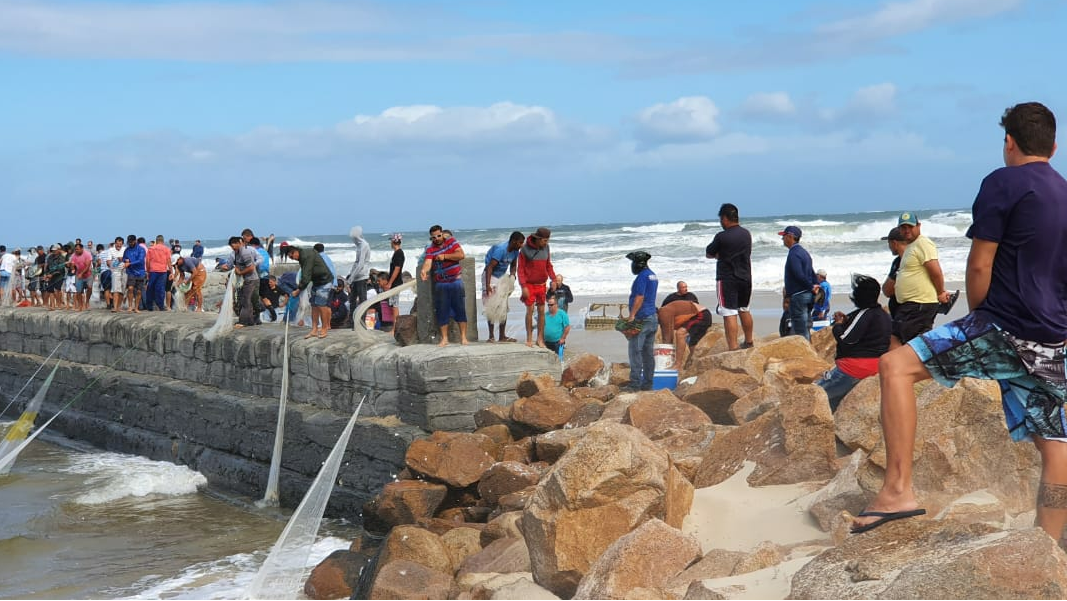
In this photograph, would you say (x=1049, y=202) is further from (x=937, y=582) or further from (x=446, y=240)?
(x=446, y=240)

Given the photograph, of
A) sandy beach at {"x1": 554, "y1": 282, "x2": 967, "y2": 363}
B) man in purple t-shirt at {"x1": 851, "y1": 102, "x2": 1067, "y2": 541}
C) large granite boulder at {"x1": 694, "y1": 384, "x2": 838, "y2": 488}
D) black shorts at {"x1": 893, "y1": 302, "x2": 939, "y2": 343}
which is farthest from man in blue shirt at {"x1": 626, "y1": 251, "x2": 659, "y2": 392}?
man in purple t-shirt at {"x1": 851, "y1": 102, "x2": 1067, "y2": 541}

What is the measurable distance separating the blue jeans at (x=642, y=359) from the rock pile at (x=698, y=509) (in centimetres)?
146

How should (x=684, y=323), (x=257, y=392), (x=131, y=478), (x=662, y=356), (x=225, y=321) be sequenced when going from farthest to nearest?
(x=225, y=321) → (x=131, y=478) → (x=257, y=392) → (x=684, y=323) → (x=662, y=356)

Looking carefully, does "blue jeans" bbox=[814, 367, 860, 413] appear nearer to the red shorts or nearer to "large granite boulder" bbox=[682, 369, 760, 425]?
"large granite boulder" bbox=[682, 369, 760, 425]

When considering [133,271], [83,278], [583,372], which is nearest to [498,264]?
[583,372]

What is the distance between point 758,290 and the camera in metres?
30.2

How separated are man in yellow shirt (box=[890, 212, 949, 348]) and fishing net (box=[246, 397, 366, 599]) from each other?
408 centimetres

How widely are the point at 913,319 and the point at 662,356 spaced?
308 cm

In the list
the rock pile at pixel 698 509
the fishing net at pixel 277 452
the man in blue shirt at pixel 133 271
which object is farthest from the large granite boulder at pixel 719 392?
the man in blue shirt at pixel 133 271

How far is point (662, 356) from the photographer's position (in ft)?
33.4

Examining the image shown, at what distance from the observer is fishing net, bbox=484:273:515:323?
1057 cm

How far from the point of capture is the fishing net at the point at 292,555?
21.5 ft

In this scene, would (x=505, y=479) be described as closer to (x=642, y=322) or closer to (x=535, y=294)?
(x=642, y=322)

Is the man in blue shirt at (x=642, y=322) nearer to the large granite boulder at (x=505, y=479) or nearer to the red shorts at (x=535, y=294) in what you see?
the red shorts at (x=535, y=294)
